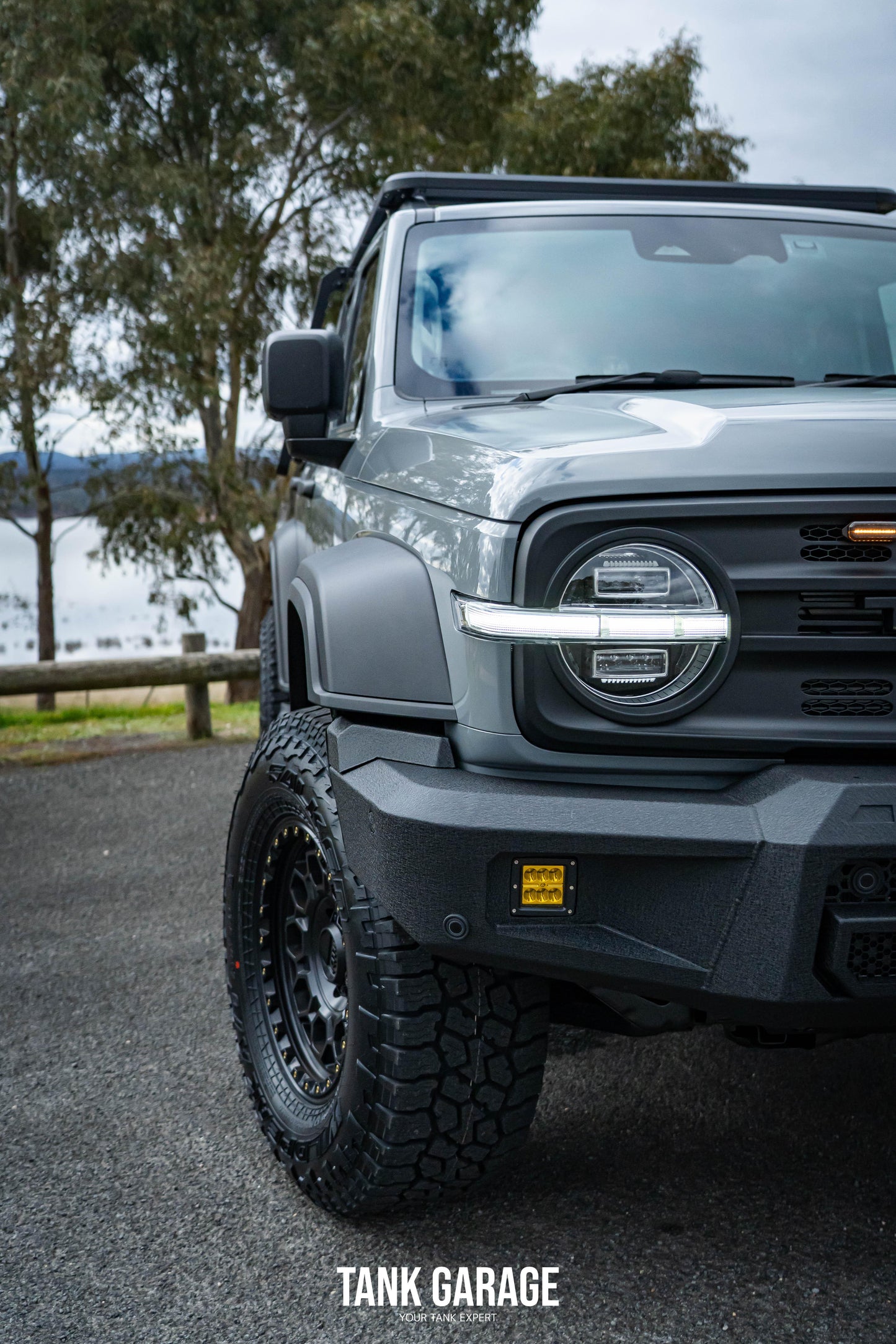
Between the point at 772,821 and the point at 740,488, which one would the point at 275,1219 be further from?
the point at 740,488

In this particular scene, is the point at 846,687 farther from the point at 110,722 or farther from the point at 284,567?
the point at 110,722

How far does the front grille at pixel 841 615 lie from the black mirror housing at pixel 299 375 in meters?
1.60

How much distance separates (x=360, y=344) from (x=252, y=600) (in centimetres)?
1461

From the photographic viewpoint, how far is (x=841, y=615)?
6.82 feet

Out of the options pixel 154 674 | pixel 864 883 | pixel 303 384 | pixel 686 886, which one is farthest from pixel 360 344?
pixel 154 674

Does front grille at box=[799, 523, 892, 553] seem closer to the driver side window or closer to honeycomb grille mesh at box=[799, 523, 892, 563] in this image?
honeycomb grille mesh at box=[799, 523, 892, 563]

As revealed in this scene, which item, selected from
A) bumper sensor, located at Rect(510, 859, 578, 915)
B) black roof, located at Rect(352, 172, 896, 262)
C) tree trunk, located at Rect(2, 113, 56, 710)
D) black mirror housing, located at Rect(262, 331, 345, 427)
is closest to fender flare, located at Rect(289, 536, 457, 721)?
bumper sensor, located at Rect(510, 859, 578, 915)

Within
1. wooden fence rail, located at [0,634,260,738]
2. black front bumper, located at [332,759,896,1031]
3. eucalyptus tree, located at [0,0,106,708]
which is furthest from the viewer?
eucalyptus tree, located at [0,0,106,708]

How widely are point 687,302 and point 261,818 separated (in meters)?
1.73

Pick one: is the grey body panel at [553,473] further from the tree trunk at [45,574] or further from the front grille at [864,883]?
the tree trunk at [45,574]

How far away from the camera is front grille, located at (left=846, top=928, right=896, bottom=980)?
6.52ft

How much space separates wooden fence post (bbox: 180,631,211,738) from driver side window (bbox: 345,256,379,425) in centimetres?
520

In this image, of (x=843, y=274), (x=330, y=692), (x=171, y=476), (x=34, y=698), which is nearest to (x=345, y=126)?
(x=171, y=476)

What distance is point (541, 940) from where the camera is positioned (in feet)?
6.75
